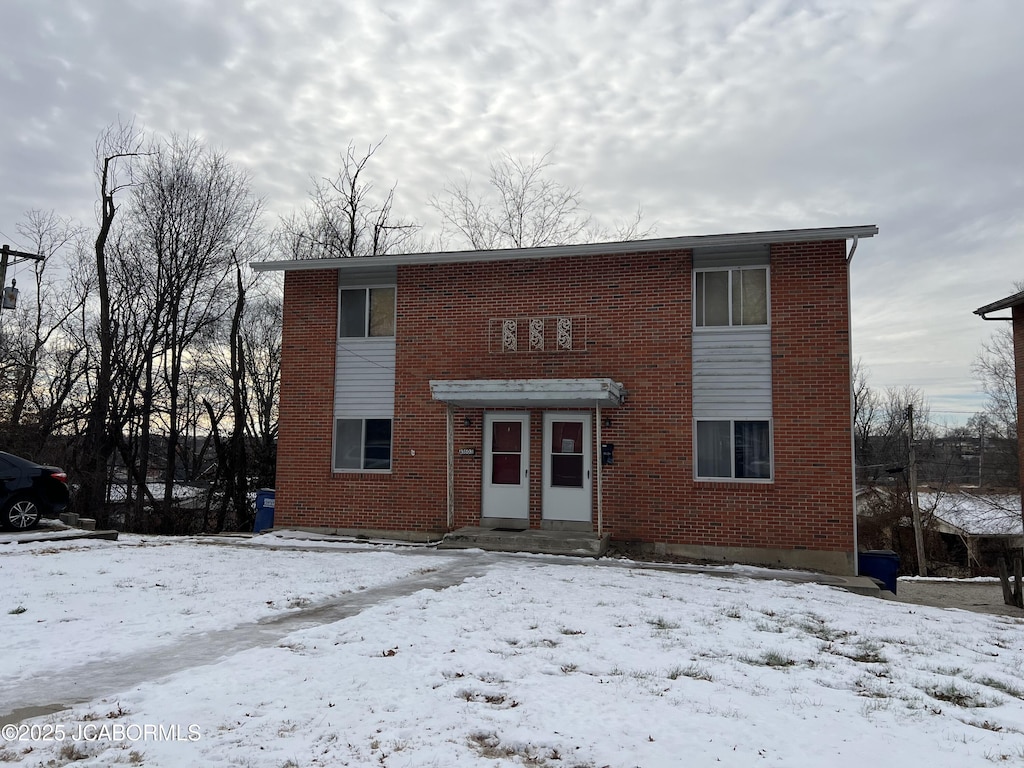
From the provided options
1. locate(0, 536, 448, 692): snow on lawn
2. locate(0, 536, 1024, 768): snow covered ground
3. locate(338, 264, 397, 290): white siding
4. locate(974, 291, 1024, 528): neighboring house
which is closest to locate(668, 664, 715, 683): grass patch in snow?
locate(0, 536, 1024, 768): snow covered ground

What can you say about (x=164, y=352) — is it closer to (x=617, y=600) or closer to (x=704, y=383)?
(x=704, y=383)

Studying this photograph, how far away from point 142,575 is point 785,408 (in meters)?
10.2

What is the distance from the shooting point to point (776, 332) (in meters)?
12.8

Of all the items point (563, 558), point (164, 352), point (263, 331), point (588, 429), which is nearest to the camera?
point (563, 558)

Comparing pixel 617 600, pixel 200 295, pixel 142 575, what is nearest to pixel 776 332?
pixel 617 600

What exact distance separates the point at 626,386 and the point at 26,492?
36.0 ft

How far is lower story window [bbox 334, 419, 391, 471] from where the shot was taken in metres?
14.5

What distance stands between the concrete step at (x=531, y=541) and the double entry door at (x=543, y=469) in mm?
446

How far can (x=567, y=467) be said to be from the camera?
13539 mm

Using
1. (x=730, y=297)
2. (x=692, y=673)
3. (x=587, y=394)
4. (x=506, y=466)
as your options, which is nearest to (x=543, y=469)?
(x=506, y=466)

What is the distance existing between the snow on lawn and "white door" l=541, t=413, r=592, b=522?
3.20 metres

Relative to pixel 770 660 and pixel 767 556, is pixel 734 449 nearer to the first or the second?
pixel 767 556

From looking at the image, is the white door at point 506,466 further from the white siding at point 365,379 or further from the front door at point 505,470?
the white siding at point 365,379

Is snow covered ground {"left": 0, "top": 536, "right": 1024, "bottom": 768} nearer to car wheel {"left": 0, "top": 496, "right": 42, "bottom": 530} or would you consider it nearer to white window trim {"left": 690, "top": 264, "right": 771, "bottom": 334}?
car wheel {"left": 0, "top": 496, "right": 42, "bottom": 530}
